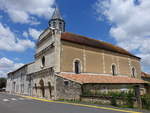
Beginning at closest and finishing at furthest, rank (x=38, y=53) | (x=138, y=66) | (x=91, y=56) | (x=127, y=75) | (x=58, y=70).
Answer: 1. (x=58, y=70)
2. (x=91, y=56)
3. (x=38, y=53)
4. (x=127, y=75)
5. (x=138, y=66)

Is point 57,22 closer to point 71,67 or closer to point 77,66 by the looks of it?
point 77,66

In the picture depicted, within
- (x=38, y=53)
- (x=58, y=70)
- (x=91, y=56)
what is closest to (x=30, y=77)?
(x=38, y=53)

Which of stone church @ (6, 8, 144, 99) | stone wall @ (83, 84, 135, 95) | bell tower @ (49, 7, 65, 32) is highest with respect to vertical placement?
bell tower @ (49, 7, 65, 32)

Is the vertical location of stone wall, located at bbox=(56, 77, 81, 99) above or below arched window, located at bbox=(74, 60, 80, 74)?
below

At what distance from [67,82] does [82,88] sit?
2.04 meters

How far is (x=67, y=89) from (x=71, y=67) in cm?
445

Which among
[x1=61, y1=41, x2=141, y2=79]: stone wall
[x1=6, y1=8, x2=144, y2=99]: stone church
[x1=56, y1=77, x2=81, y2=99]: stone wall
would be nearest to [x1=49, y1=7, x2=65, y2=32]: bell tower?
[x1=6, y1=8, x2=144, y2=99]: stone church

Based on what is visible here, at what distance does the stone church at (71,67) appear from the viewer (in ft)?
56.3

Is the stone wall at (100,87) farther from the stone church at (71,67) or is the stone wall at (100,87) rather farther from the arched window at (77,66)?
the arched window at (77,66)

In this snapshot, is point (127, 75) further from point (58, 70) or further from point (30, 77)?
point (30, 77)

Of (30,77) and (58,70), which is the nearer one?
(58,70)

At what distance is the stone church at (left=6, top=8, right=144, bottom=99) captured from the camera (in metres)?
17.2

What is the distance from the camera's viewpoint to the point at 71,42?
21.4m

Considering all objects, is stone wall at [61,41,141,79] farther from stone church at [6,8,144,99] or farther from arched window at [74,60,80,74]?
arched window at [74,60,80,74]
